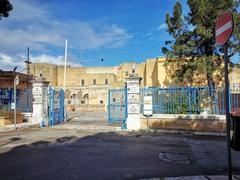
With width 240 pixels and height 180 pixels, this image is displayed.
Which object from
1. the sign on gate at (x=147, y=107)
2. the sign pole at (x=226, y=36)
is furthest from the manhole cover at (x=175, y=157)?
the sign on gate at (x=147, y=107)

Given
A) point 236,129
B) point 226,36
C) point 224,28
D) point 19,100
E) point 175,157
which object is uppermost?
point 224,28

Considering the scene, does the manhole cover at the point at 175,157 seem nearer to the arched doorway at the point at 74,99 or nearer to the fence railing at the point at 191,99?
the fence railing at the point at 191,99

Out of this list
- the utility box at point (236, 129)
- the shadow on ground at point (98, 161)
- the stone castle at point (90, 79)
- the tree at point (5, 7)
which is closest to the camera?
the utility box at point (236, 129)

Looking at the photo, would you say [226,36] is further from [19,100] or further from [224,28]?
[19,100]

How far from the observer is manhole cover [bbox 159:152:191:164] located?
6738 millimetres

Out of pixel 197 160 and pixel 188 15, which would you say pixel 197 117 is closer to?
pixel 197 160

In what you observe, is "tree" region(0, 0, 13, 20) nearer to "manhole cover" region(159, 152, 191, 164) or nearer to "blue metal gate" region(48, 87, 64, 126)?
"blue metal gate" region(48, 87, 64, 126)

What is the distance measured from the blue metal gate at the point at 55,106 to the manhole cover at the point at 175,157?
9.97 metres

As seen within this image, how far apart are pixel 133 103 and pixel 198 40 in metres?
7.82

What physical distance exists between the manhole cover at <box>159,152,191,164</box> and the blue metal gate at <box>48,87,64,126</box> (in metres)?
9.97

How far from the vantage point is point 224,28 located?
4215 millimetres

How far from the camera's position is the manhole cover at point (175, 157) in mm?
6738

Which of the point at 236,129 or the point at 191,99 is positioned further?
the point at 191,99

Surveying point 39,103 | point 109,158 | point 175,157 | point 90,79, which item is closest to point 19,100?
point 39,103
